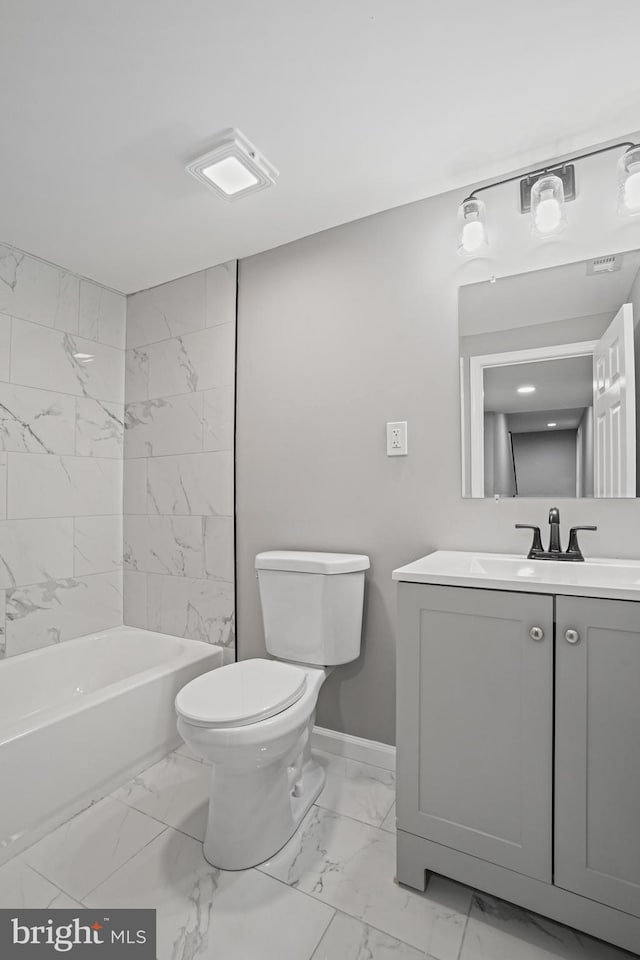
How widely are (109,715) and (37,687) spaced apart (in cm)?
66

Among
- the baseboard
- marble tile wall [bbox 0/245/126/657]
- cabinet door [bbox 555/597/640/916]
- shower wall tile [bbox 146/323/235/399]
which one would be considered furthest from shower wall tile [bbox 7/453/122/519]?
cabinet door [bbox 555/597/640/916]

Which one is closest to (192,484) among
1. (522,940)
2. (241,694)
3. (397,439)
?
(397,439)

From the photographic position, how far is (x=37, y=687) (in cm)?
213

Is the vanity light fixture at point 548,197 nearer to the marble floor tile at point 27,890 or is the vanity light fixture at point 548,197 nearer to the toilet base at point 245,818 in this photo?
the toilet base at point 245,818

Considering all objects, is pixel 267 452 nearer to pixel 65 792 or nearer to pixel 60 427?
pixel 60 427

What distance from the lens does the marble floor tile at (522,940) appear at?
1.10 meters

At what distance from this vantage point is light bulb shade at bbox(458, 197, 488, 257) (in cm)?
166

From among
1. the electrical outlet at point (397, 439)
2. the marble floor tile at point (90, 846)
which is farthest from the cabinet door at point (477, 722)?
the marble floor tile at point (90, 846)

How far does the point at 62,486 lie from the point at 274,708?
1645 millimetres

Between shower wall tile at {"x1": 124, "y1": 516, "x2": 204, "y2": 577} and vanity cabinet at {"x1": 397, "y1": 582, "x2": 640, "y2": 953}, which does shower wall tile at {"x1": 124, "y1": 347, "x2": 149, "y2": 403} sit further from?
vanity cabinet at {"x1": 397, "y1": 582, "x2": 640, "y2": 953}

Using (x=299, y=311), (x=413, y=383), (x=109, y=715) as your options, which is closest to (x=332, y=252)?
(x=299, y=311)

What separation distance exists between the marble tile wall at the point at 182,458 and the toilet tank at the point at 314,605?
470 mm

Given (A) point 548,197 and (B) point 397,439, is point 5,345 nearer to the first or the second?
(B) point 397,439

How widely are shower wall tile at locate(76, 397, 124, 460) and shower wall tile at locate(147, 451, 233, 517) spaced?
0.25 metres
